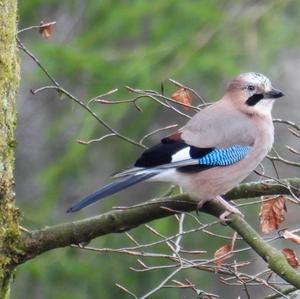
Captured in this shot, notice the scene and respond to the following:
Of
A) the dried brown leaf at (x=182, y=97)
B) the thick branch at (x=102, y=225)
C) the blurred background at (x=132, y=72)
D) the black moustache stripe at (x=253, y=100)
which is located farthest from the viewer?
the blurred background at (x=132, y=72)

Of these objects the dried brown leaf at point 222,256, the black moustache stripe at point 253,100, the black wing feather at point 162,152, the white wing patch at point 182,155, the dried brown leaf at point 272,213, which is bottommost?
the dried brown leaf at point 222,256

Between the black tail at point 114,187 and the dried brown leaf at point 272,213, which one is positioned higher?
the black tail at point 114,187

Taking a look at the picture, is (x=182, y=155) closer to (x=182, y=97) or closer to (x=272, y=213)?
(x=182, y=97)

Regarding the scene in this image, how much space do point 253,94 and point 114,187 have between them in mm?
1401

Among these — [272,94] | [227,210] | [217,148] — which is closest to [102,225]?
[227,210]

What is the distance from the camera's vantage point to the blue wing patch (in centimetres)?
653

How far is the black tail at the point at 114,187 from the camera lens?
5.51 metres

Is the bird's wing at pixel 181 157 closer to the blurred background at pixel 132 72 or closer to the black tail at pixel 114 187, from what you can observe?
the black tail at pixel 114 187

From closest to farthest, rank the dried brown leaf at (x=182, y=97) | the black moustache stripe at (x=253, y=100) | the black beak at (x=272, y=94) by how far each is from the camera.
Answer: the dried brown leaf at (x=182, y=97)
the black beak at (x=272, y=94)
the black moustache stripe at (x=253, y=100)

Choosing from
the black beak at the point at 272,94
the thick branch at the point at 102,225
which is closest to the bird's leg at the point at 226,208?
the thick branch at the point at 102,225

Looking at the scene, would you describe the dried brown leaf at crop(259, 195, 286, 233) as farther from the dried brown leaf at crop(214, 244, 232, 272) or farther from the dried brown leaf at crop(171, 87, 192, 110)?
the dried brown leaf at crop(171, 87, 192, 110)

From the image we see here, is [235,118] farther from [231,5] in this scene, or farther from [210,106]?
[231,5]

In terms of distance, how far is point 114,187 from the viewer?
19.0ft

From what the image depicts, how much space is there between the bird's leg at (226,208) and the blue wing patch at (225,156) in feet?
1.03
